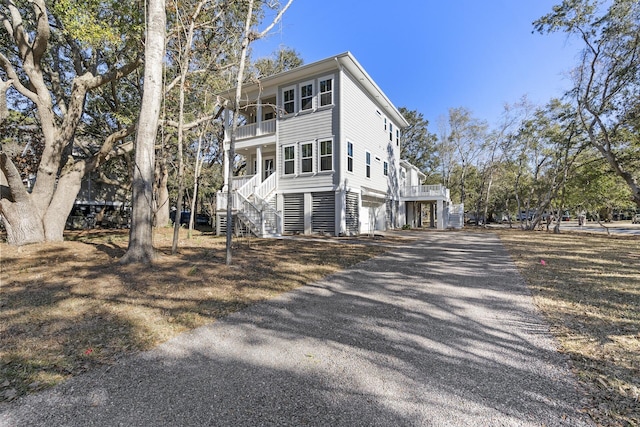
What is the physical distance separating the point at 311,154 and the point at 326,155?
835mm

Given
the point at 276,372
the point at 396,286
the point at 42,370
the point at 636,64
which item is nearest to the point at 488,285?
the point at 396,286

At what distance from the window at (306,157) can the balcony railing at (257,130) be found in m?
2.22

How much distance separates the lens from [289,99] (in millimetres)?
15172

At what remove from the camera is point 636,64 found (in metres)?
12.2

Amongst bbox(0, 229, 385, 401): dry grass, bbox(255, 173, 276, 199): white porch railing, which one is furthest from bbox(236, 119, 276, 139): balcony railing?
bbox(0, 229, 385, 401): dry grass

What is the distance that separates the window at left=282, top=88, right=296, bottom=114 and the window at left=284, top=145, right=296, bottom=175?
201 centimetres

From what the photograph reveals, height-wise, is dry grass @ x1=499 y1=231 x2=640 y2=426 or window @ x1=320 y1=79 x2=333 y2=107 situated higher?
window @ x1=320 y1=79 x2=333 y2=107

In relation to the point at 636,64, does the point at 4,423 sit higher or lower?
lower

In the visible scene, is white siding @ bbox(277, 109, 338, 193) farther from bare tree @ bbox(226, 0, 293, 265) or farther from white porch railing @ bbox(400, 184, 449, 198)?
white porch railing @ bbox(400, 184, 449, 198)

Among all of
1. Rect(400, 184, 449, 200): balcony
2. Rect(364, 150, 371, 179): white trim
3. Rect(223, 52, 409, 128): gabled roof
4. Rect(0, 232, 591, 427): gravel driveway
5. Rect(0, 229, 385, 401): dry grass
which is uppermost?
Rect(223, 52, 409, 128): gabled roof

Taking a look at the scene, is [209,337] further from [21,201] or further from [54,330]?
[21,201]

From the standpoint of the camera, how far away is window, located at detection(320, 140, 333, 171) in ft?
45.6

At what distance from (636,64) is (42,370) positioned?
805 inches

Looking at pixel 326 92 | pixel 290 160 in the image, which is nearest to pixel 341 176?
pixel 290 160
